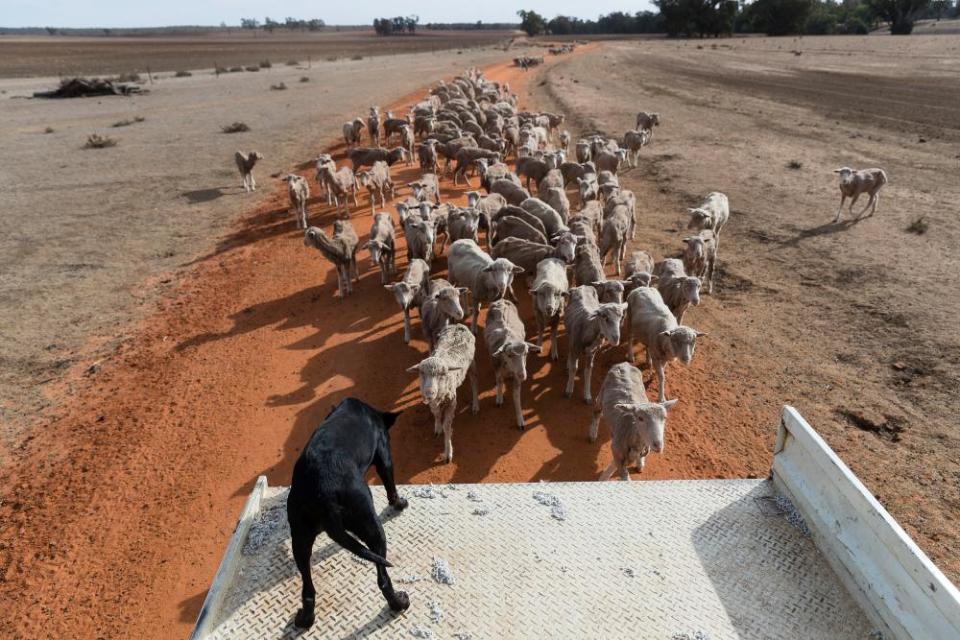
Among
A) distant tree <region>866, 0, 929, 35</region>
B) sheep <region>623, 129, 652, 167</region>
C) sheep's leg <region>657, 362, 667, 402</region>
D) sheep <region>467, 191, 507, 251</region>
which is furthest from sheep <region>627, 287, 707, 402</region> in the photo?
distant tree <region>866, 0, 929, 35</region>

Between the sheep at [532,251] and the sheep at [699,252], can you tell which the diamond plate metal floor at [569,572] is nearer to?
the sheep at [532,251]

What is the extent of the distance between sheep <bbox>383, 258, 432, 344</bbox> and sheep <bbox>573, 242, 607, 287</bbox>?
3532 mm

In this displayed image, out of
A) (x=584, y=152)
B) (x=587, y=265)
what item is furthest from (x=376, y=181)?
(x=587, y=265)

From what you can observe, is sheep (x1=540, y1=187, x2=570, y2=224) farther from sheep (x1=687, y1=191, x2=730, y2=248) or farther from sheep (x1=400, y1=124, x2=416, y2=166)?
sheep (x1=400, y1=124, x2=416, y2=166)

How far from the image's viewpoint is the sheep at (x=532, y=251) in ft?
39.5

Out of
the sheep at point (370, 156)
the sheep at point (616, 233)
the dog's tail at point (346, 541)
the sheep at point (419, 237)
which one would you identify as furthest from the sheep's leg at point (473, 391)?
the sheep at point (370, 156)

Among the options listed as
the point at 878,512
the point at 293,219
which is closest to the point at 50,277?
the point at 293,219

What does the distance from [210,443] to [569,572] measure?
6.66m

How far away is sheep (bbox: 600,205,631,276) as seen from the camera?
14.0m

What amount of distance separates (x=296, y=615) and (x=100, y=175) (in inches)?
1082

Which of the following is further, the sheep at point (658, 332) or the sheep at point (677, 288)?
the sheep at point (677, 288)

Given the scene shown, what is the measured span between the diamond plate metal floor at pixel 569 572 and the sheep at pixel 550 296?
490 centimetres

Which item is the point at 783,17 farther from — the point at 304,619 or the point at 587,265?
the point at 304,619

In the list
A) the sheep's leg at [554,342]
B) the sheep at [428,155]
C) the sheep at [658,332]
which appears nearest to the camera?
the sheep at [658,332]
